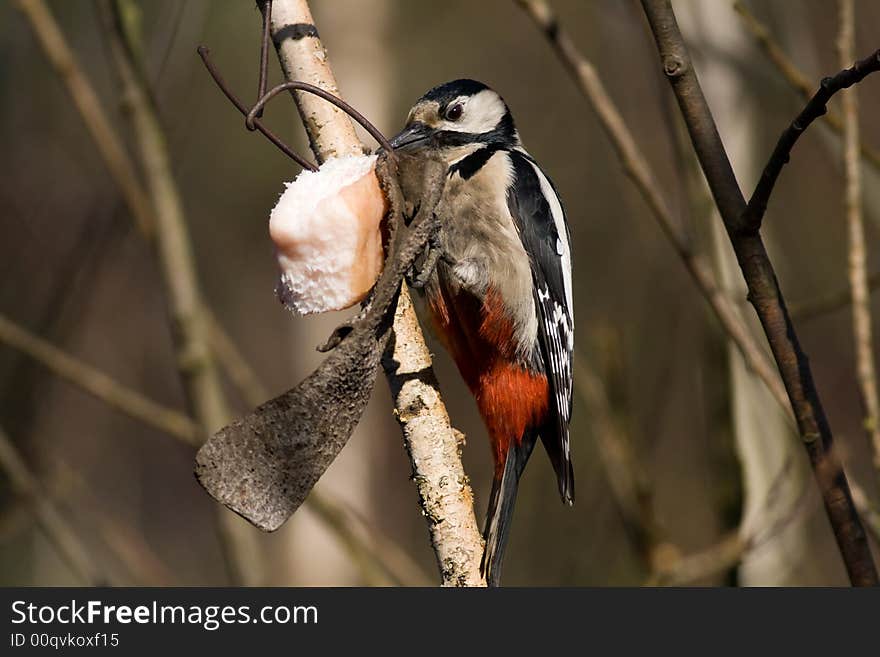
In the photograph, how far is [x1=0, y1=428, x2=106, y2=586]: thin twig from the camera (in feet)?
9.87

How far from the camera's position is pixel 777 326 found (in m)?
1.57

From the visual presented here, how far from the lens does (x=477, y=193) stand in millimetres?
2566

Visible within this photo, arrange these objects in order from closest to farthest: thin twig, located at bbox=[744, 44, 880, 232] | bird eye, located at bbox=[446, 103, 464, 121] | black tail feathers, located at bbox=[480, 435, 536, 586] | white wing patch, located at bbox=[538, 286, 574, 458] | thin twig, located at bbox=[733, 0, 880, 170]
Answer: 1. thin twig, located at bbox=[744, 44, 880, 232]
2. black tail feathers, located at bbox=[480, 435, 536, 586]
3. thin twig, located at bbox=[733, 0, 880, 170]
4. white wing patch, located at bbox=[538, 286, 574, 458]
5. bird eye, located at bbox=[446, 103, 464, 121]

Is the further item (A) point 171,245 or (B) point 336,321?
(B) point 336,321

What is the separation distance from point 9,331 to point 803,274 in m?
4.03

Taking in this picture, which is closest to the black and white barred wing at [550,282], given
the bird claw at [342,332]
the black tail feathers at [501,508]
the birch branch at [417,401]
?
the black tail feathers at [501,508]

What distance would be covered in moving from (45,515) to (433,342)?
136cm

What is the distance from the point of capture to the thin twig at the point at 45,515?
118 inches

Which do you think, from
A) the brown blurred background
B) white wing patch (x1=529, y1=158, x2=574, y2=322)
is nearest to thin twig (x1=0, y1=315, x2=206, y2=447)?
the brown blurred background

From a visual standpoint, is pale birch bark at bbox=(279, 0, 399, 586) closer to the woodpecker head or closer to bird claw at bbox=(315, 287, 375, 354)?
the woodpecker head

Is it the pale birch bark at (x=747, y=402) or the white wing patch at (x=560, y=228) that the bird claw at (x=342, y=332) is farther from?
the pale birch bark at (x=747, y=402)

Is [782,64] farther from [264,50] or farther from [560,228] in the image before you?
[264,50]

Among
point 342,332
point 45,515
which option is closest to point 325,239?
point 342,332

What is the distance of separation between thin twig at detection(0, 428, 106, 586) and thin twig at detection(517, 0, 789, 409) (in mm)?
2034
